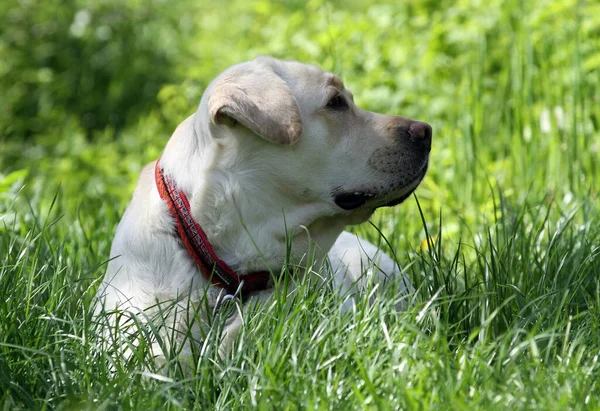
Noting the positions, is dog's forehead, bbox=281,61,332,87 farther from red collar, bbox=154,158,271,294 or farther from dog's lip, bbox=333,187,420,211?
red collar, bbox=154,158,271,294

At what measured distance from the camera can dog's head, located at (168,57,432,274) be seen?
2701mm

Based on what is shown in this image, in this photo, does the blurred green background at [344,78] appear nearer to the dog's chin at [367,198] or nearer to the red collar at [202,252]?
the dog's chin at [367,198]

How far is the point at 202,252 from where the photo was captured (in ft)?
8.95

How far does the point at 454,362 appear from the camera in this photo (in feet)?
7.27

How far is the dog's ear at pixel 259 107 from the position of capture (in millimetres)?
2646

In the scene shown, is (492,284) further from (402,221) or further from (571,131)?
(571,131)

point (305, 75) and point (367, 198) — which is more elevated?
point (305, 75)

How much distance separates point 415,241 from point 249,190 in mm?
1236

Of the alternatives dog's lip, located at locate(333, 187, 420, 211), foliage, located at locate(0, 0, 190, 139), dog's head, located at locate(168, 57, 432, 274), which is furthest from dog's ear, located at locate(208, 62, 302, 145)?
foliage, located at locate(0, 0, 190, 139)

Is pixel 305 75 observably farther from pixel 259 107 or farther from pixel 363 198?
pixel 363 198

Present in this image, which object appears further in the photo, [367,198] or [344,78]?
[344,78]

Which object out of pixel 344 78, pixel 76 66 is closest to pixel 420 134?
pixel 344 78

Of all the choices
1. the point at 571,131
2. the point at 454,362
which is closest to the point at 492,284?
the point at 454,362

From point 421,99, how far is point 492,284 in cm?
269
